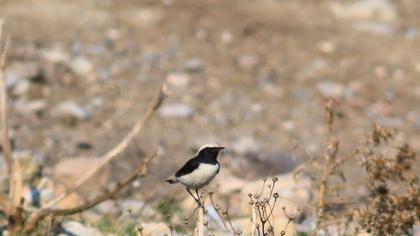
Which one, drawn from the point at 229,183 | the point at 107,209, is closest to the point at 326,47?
the point at 229,183

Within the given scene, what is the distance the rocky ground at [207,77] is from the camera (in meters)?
10.5

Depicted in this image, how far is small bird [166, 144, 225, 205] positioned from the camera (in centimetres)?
469

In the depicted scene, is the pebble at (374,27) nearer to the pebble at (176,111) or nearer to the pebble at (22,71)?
the pebble at (176,111)

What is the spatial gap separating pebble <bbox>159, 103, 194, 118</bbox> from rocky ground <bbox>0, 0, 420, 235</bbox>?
0.05ft

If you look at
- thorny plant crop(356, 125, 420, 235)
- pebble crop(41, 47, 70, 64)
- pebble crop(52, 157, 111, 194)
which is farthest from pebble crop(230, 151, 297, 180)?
thorny plant crop(356, 125, 420, 235)

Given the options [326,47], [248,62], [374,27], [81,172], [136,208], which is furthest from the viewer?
[374,27]

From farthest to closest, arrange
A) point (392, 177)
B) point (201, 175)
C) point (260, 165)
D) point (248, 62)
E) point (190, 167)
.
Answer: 1. point (248, 62)
2. point (260, 165)
3. point (392, 177)
4. point (190, 167)
5. point (201, 175)

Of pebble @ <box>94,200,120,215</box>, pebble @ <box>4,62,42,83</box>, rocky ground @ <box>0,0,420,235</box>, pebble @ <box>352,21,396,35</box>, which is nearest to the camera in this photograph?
pebble @ <box>94,200,120,215</box>

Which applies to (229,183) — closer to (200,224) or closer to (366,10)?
(200,224)

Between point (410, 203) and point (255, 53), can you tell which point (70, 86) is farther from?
point (410, 203)

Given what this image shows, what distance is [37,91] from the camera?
11320 millimetres

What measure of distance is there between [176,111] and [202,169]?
684 centimetres

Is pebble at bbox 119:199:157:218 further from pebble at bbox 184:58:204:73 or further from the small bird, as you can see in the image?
pebble at bbox 184:58:204:73

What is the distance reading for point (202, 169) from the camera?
469 cm
